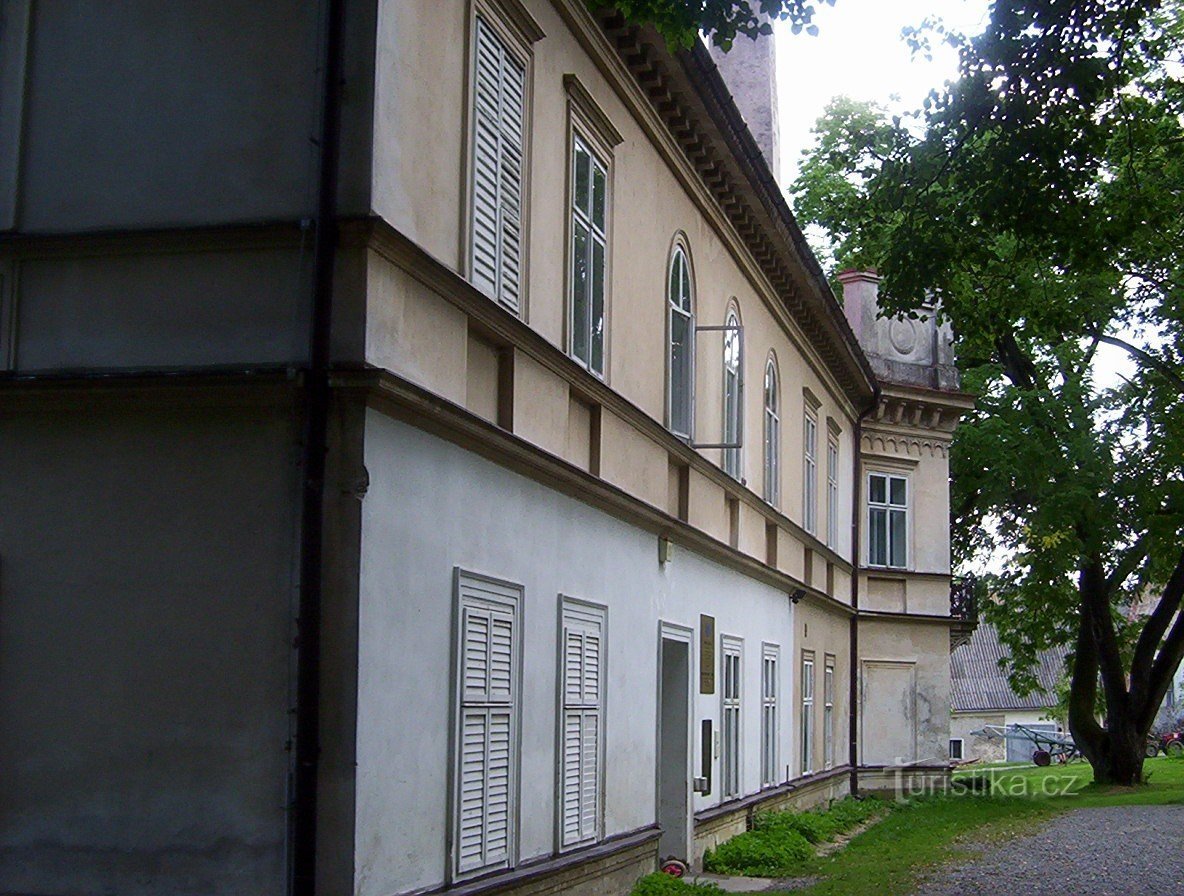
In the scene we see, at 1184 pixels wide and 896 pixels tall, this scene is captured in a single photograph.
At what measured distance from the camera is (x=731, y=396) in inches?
710

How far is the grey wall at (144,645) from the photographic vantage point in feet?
25.9

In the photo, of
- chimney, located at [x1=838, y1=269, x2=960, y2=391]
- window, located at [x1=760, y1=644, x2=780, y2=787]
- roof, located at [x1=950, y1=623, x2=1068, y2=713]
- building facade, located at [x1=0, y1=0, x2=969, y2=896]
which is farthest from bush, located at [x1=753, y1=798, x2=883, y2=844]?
roof, located at [x1=950, y1=623, x2=1068, y2=713]

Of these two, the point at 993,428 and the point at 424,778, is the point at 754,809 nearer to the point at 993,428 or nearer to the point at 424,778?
the point at 424,778

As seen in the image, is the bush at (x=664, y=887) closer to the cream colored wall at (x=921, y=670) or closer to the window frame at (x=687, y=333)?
the window frame at (x=687, y=333)

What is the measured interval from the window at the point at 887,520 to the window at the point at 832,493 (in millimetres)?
3166

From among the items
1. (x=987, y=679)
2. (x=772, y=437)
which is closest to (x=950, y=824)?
(x=772, y=437)

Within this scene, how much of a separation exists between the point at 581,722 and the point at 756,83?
1472 centimetres

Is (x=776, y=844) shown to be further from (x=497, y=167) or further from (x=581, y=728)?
(x=497, y=167)

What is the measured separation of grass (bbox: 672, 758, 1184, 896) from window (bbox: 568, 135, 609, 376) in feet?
18.2

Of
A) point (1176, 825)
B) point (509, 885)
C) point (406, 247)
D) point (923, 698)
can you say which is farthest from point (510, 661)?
point (923, 698)

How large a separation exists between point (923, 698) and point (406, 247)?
2390cm

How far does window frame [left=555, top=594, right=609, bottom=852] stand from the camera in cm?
1134

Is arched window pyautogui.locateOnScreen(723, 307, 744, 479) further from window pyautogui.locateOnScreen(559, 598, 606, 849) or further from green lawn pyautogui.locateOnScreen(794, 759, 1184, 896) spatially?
window pyautogui.locateOnScreen(559, 598, 606, 849)

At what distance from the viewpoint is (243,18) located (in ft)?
28.1
